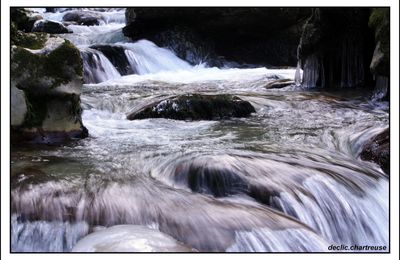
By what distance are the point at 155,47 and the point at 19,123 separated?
38.0ft

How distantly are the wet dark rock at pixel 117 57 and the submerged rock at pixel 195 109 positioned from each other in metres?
6.23

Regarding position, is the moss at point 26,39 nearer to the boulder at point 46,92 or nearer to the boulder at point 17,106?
the boulder at point 46,92

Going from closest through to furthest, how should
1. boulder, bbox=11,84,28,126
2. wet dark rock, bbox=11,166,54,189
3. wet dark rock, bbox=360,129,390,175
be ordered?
1. wet dark rock, bbox=11,166,54,189
2. wet dark rock, bbox=360,129,390,175
3. boulder, bbox=11,84,28,126

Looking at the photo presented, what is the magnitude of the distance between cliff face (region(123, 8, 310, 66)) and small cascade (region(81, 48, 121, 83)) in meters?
3.65

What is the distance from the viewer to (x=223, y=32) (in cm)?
1736

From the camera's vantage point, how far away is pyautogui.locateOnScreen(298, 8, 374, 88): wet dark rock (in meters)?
9.91

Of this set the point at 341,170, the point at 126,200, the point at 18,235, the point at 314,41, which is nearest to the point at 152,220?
the point at 126,200

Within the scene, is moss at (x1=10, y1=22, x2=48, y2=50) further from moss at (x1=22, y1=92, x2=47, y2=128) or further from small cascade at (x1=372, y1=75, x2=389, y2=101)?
small cascade at (x1=372, y1=75, x2=389, y2=101)

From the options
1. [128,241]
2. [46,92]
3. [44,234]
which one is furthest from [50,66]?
[128,241]

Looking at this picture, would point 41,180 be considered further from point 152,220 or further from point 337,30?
point 337,30

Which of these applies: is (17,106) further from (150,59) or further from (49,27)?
(49,27)


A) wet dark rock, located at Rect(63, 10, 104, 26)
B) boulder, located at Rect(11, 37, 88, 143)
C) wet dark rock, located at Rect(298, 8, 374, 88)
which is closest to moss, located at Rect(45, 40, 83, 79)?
boulder, located at Rect(11, 37, 88, 143)

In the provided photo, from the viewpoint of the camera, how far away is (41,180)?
12.5ft

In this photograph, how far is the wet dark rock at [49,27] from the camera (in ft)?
57.1
